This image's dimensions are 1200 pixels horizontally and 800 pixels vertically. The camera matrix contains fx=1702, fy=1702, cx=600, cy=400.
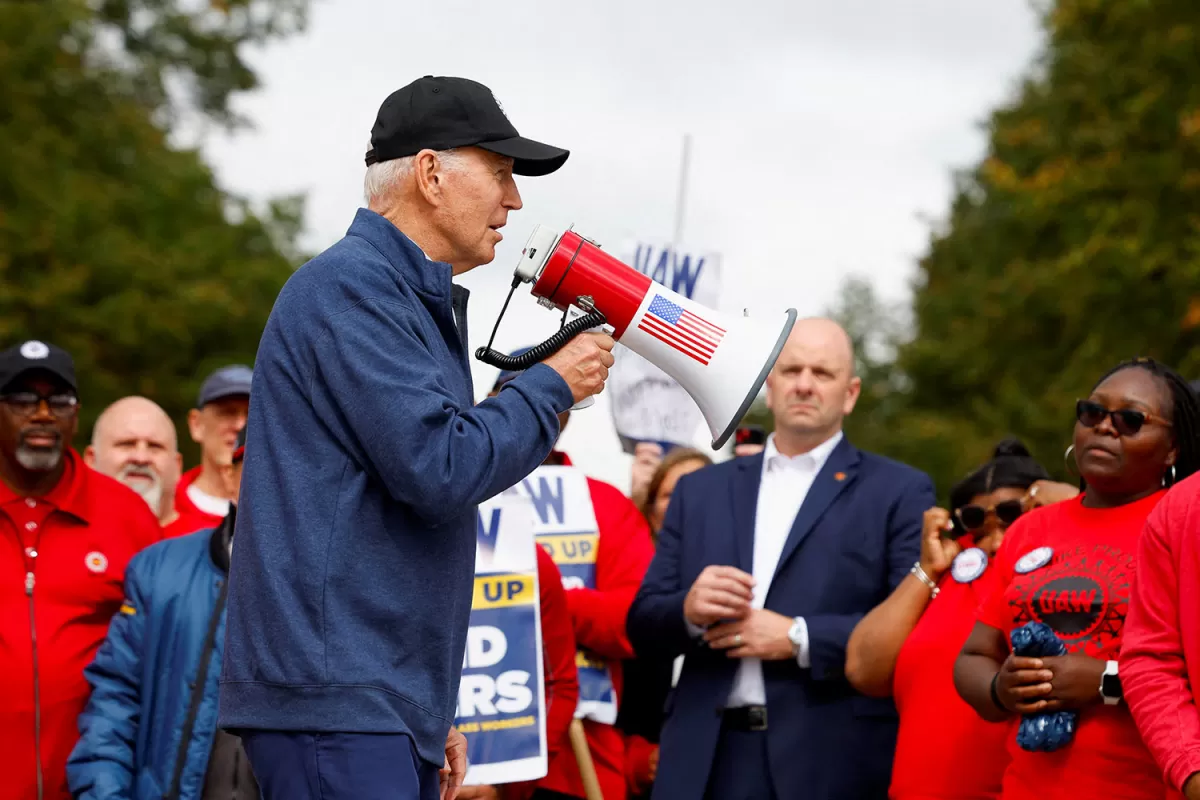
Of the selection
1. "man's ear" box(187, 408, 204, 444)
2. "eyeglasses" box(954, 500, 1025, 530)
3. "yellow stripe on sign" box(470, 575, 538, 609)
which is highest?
"man's ear" box(187, 408, 204, 444)

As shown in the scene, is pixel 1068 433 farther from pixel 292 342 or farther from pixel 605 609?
pixel 292 342

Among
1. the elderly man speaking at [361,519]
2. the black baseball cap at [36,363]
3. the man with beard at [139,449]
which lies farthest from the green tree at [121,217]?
the elderly man speaking at [361,519]

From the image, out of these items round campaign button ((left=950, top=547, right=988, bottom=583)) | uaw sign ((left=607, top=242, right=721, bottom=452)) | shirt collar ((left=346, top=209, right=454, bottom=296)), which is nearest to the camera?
shirt collar ((left=346, top=209, right=454, bottom=296))

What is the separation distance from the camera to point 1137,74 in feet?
68.7

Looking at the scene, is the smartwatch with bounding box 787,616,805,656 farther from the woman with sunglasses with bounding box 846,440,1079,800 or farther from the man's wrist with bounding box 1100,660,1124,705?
the man's wrist with bounding box 1100,660,1124,705

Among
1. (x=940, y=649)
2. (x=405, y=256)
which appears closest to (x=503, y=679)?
(x=940, y=649)

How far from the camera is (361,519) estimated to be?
10.5 ft

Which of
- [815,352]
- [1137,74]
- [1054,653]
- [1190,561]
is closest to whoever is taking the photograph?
[1190,561]

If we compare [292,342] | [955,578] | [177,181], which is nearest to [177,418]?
[177,181]

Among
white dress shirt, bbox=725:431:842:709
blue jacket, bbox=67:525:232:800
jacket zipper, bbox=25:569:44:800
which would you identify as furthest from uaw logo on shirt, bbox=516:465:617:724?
jacket zipper, bbox=25:569:44:800

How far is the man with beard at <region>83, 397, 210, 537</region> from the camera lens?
8.22 meters

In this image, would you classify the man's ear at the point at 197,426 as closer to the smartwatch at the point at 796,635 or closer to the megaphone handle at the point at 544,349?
the smartwatch at the point at 796,635

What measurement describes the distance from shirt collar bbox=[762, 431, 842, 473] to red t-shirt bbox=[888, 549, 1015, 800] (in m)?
0.82

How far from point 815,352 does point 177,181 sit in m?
21.1
